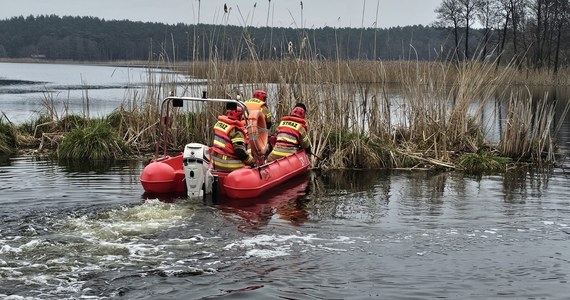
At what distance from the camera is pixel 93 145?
47.1ft

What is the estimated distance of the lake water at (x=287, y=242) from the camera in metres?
6.48

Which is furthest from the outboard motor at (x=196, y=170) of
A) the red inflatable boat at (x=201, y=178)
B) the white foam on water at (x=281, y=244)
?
the white foam on water at (x=281, y=244)

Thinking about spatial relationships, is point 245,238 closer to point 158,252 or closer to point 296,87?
point 158,252

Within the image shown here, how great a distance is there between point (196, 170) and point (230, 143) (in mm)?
891

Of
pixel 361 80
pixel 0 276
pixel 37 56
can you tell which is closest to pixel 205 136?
pixel 361 80

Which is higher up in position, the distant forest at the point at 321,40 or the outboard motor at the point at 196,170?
the distant forest at the point at 321,40

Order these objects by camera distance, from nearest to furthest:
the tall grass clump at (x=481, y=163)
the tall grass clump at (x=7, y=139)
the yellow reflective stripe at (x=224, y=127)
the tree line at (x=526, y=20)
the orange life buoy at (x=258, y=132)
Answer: the yellow reflective stripe at (x=224, y=127)
the orange life buoy at (x=258, y=132)
the tall grass clump at (x=481, y=163)
the tall grass clump at (x=7, y=139)
the tree line at (x=526, y=20)

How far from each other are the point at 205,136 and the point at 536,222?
301 inches

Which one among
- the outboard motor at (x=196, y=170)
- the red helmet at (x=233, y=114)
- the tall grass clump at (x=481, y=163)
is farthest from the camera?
the tall grass clump at (x=481, y=163)

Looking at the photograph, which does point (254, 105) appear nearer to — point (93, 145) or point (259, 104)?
point (259, 104)

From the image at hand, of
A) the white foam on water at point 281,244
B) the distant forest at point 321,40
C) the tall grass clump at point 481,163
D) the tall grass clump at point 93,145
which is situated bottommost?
the white foam on water at point 281,244

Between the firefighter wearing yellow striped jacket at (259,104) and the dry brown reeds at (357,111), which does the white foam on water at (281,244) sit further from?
Result: the dry brown reeds at (357,111)

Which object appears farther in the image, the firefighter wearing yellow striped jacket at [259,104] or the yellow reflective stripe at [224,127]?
the firefighter wearing yellow striped jacket at [259,104]

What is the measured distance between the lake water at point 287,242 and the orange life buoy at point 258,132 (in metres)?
0.74
